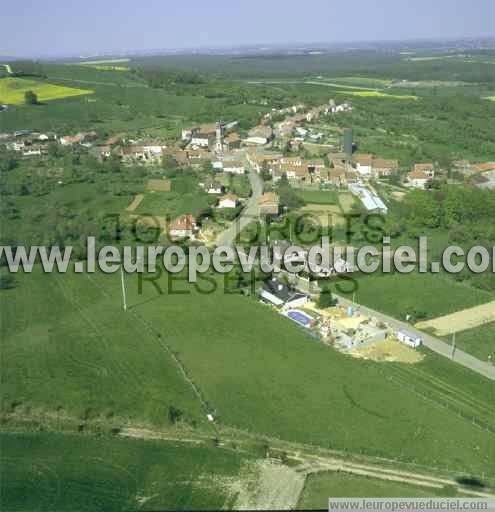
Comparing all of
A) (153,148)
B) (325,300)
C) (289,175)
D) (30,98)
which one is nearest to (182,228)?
(325,300)

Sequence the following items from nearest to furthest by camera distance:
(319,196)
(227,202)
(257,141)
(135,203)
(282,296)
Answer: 1. (282,296)
2. (227,202)
3. (135,203)
4. (319,196)
5. (257,141)

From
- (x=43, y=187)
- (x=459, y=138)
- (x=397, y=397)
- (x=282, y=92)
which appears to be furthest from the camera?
(x=282, y=92)

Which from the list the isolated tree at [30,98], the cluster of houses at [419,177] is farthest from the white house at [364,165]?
the isolated tree at [30,98]

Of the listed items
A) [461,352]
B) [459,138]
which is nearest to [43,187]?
[461,352]

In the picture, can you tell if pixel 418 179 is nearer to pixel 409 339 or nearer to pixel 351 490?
pixel 409 339

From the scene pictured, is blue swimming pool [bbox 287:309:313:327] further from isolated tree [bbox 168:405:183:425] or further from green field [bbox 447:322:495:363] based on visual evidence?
isolated tree [bbox 168:405:183:425]

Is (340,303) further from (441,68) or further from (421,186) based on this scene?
(441,68)
